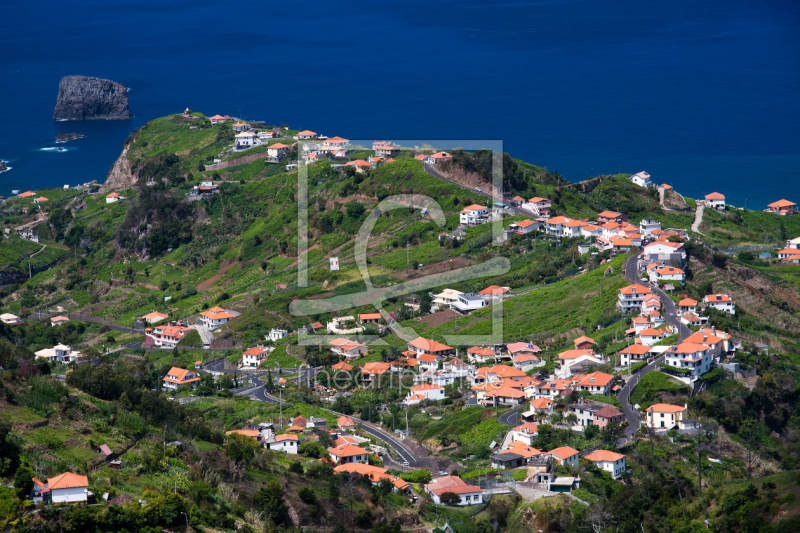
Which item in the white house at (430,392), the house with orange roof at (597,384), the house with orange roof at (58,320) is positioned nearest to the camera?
the house with orange roof at (597,384)

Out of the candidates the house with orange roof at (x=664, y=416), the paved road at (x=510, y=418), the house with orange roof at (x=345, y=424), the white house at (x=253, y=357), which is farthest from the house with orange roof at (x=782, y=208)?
the house with orange roof at (x=345, y=424)

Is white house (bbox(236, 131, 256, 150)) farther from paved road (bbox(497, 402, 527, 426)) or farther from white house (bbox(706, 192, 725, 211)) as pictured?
paved road (bbox(497, 402, 527, 426))

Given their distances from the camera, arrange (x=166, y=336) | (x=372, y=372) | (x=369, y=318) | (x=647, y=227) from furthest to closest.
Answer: (x=647, y=227)
(x=166, y=336)
(x=369, y=318)
(x=372, y=372)

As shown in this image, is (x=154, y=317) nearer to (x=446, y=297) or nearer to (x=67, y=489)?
(x=446, y=297)

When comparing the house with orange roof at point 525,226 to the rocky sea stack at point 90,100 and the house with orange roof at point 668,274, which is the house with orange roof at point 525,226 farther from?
the rocky sea stack at point 90,100

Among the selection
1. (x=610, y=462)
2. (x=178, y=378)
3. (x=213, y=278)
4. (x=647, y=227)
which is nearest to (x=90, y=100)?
(x=213, y=278)

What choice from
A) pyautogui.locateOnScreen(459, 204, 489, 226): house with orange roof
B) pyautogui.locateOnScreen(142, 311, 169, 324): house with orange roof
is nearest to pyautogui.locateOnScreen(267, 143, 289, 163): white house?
pyautogui.locateOnScreen(459, 204, 489, 226): house with orange roof
